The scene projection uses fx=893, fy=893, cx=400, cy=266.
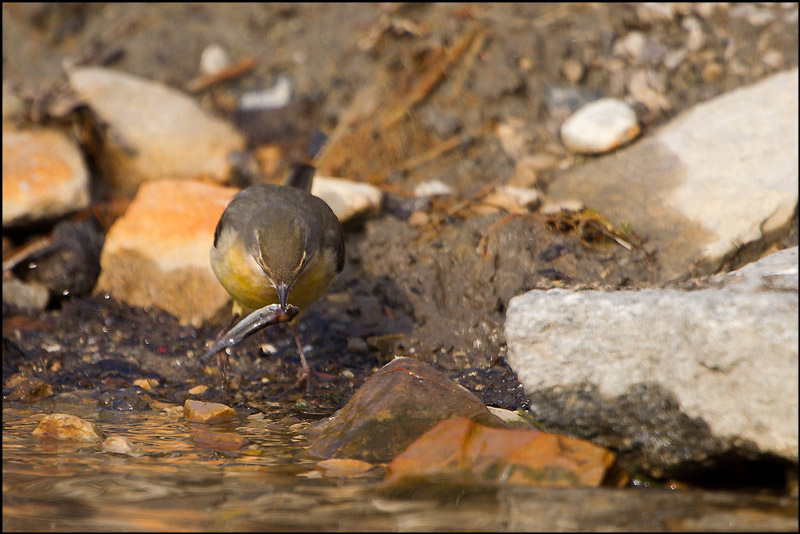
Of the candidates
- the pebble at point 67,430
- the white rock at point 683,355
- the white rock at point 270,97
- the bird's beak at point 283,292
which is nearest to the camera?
the white rock at point 683,355

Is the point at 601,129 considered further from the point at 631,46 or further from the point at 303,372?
the point at 303,372

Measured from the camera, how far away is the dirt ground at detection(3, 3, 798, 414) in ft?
22.4

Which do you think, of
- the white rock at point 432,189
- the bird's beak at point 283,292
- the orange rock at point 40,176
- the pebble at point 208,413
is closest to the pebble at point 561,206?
the white rock at point 432,189

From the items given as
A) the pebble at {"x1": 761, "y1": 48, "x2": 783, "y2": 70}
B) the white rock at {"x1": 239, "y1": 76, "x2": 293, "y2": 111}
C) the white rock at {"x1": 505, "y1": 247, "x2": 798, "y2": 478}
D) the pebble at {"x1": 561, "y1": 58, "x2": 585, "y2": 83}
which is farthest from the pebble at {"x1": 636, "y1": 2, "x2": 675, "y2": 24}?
the white rock at {"x1": 505, "y1": 247, "x2": 798, "y2": 478}

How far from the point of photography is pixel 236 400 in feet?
20.1

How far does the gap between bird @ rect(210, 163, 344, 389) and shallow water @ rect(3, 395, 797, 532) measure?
166cm

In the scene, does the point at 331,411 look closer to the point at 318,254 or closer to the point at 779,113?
the point at 318,254

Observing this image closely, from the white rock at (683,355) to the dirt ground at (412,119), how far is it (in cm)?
135

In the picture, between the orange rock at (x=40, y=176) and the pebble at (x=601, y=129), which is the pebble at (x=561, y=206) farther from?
the orange rock at (x=40, y=176)

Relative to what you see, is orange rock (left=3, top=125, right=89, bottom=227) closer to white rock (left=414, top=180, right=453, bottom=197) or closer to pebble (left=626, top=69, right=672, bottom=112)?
white rock (left=414, top=180, right=453, bottom=197)


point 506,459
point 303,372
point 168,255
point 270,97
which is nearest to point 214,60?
point 270,97

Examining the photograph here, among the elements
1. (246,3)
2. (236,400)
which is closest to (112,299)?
(236,400)

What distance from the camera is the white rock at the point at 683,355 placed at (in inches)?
134

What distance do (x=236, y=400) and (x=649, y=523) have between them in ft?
11.6
